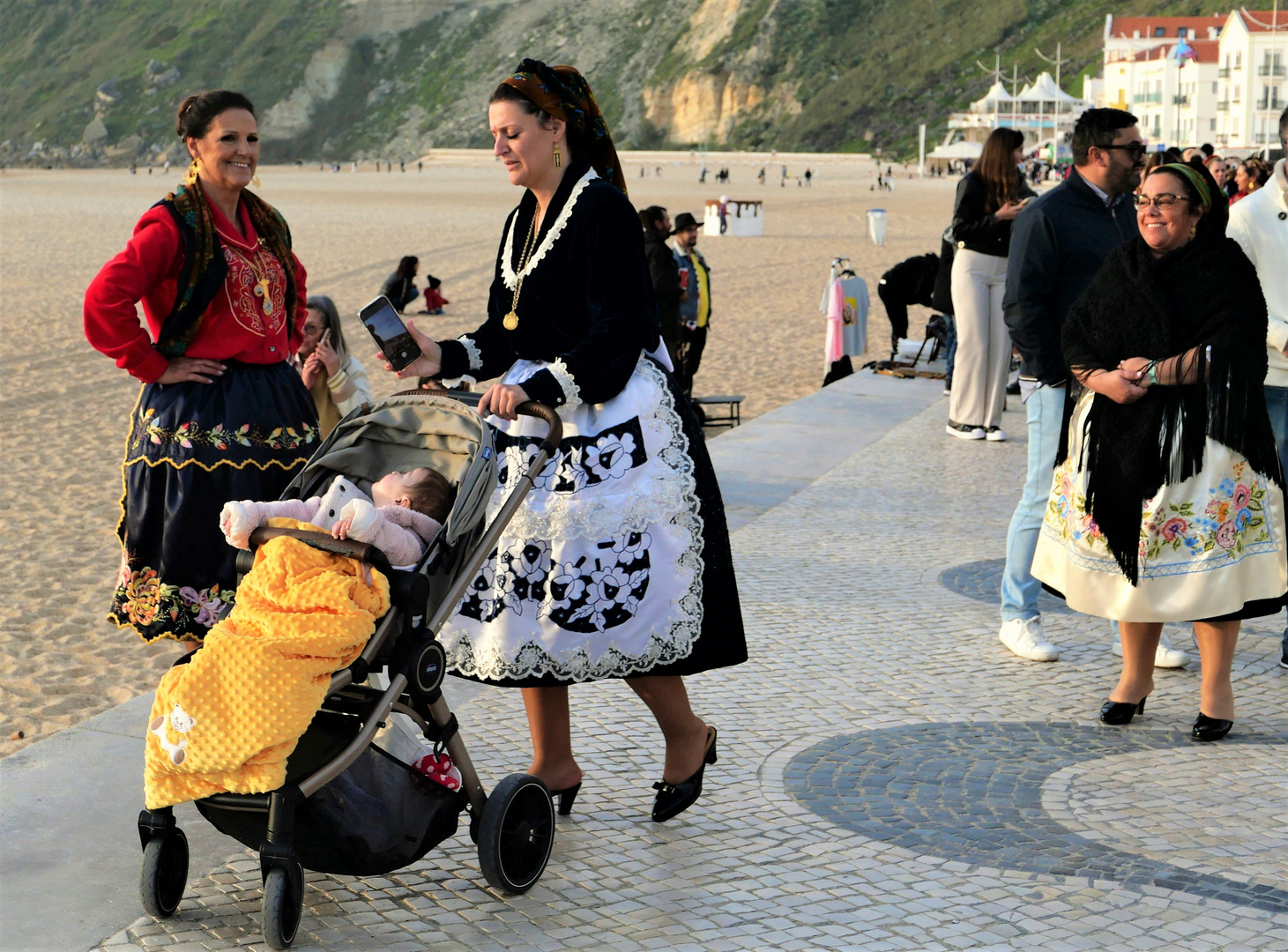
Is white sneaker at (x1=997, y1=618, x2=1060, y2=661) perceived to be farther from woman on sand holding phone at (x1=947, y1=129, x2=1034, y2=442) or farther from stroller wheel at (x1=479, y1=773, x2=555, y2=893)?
woman on sand holding phone at (x1=947, y1=129, x2=1034, y2=442)

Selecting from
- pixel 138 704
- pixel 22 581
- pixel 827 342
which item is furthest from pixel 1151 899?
pixel 827 342

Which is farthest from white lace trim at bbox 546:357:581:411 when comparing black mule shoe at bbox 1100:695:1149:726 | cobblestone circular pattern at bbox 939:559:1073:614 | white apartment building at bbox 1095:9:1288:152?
white apartment building at bbox 1095:9:1288:152

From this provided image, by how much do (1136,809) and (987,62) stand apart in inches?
5157

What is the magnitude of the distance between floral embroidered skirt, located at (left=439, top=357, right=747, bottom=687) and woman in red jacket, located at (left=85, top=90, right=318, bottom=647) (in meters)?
0.97

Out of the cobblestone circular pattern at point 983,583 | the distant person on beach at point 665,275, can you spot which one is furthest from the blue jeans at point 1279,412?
the distant person on beach at point 665,275

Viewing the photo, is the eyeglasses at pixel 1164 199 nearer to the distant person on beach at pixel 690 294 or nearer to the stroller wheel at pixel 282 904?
the stroller wheel at pixel 282 904

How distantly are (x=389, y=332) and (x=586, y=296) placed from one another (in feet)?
1.54

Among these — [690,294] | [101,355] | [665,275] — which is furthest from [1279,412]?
[101,355]

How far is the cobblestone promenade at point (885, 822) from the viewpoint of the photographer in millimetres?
3184

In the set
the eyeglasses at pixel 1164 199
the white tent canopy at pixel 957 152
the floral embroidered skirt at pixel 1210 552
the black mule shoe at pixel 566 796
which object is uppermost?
the white tent canopy at pixel 957 152

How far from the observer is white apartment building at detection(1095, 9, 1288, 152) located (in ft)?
299

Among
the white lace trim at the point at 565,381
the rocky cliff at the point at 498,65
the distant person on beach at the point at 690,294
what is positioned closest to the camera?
the white lace trim at the point at 565,381

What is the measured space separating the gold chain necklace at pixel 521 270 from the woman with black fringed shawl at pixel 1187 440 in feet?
6.09

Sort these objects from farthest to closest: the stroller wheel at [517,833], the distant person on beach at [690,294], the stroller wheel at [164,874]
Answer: the distant person on beach at [690,294] → the stroller wheel at [517,833] → the stroller wheel at [164,874]
